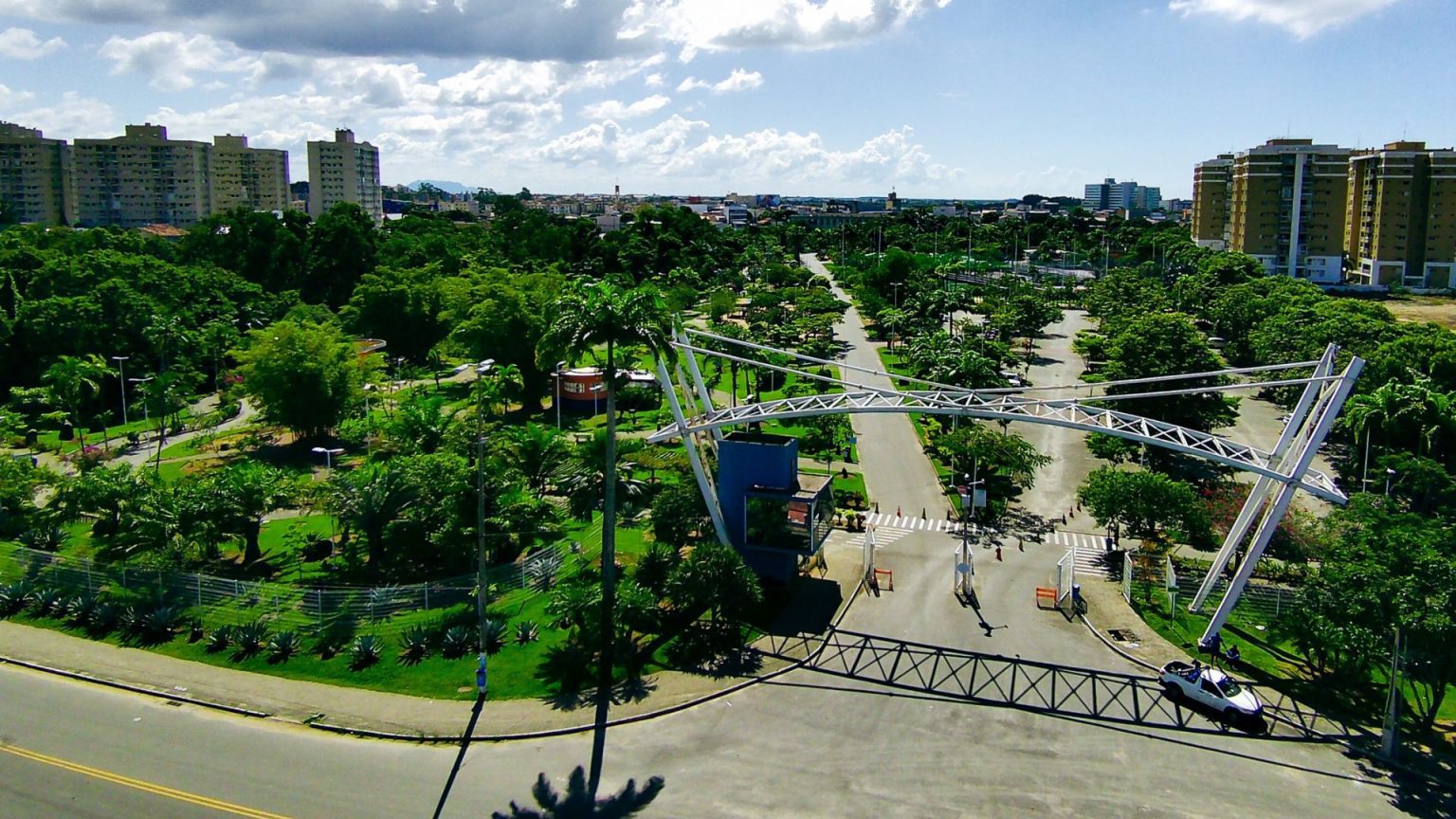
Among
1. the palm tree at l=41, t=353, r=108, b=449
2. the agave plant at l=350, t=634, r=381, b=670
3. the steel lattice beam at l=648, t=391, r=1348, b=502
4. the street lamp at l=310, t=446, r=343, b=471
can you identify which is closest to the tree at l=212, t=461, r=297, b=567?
the street lamp at l=310, t=446, r=343, b=471

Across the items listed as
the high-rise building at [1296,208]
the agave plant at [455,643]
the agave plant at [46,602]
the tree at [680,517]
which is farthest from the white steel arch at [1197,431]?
the high-rise building at [1296,208]

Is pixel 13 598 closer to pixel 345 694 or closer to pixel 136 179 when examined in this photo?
pixel 345 694

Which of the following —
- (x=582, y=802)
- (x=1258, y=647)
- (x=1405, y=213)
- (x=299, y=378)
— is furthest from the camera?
(x=1405, y=213)

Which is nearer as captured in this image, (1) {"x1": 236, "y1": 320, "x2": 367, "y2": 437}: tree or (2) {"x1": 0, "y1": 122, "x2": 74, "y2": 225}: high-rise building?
(1) {"x1": 236, "y1": 320, "x2": 367, "y2": 437}: tree

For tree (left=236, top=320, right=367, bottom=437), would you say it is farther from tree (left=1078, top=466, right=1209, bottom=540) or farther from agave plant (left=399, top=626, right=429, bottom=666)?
tree (left=1078, top=466, right=1209, bottom=540)

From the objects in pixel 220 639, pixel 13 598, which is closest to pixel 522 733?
pixel 220 639

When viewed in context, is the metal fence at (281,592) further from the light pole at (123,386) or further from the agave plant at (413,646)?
the light pole at (123,386)
